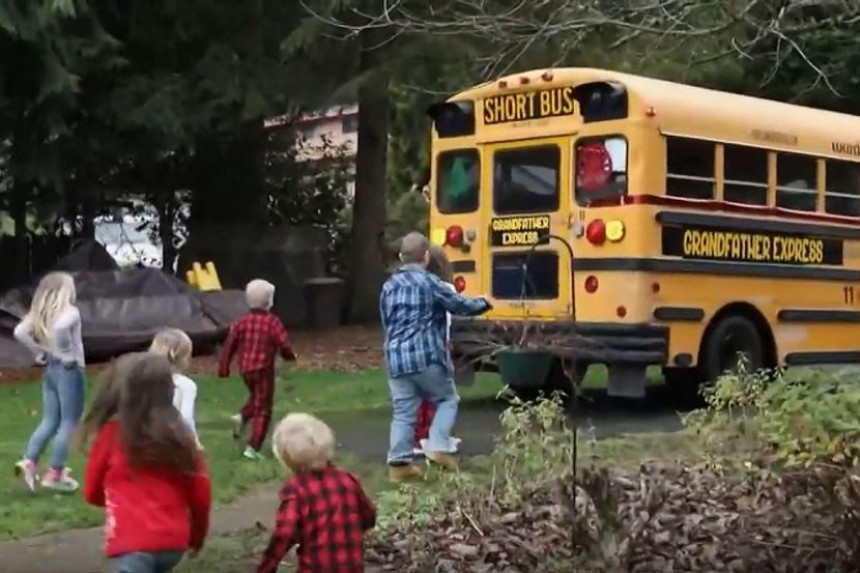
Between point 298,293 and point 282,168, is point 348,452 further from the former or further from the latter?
point 282,168

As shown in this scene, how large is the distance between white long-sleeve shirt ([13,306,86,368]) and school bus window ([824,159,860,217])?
7.28 metres

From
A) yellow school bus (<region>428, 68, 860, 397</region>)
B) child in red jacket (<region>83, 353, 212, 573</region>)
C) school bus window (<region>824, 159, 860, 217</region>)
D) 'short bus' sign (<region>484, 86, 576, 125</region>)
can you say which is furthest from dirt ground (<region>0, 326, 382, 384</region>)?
child in red jacket (<region>83, 353, 212, 573</region>)

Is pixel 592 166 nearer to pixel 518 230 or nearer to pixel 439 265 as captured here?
pixel 518 230

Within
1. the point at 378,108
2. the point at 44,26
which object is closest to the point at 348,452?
the point at 44,26

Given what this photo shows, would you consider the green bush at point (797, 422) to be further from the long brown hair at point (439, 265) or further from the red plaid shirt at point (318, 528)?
the long brown hair at point (439, 265)

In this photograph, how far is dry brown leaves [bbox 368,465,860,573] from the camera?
5805 millimetres

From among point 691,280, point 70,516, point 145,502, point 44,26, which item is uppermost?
point 44,26

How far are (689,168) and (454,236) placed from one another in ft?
7.23

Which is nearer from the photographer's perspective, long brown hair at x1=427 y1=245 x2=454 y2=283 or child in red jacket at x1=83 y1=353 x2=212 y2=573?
child in red jacket at x1=83 y1=353 x2=212 y2=573

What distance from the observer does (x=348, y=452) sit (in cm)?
1044

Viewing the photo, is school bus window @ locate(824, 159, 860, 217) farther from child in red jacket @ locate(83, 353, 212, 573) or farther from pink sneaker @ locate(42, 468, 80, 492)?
child in red jacket @ locate(83, 353, 212, 573)

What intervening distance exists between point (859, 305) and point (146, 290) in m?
8.67

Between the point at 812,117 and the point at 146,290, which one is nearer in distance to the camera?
the point at 812,117

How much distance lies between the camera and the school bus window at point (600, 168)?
39.0 ft
